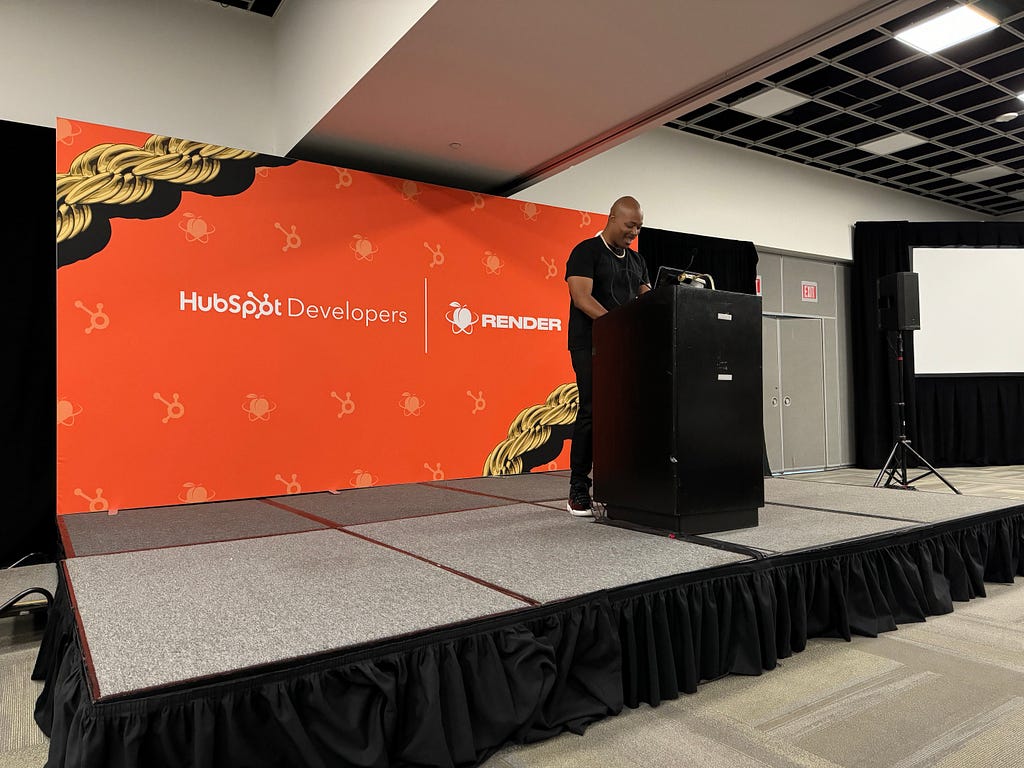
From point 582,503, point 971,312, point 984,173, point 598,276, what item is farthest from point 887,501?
point 984,173

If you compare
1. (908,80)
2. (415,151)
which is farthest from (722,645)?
(908,80)

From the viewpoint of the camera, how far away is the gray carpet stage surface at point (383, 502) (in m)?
3.23

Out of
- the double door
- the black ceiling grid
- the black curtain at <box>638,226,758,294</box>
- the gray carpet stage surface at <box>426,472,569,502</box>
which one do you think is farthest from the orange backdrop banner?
the double door

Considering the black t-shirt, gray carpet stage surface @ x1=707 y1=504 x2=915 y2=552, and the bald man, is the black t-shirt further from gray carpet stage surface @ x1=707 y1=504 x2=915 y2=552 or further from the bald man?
gray carpet stage surface @ x1=707 y1=504 x2=915 y2=552

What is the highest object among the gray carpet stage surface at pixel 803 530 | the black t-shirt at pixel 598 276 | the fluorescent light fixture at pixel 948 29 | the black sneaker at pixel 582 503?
the fluorescent light fixture at pixel 948 29

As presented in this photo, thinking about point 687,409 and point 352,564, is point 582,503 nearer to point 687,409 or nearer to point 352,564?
point 687,409

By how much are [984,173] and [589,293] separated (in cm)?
697

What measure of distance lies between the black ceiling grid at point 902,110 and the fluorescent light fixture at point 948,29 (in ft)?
0.22

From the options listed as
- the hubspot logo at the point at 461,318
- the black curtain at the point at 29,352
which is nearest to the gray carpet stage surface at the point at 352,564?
the black curtain at the point at 29,352

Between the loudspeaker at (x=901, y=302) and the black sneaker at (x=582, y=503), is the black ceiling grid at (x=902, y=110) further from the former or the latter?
the black sneaker at (x=582, y=503)

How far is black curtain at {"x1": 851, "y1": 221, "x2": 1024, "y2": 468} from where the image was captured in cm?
770

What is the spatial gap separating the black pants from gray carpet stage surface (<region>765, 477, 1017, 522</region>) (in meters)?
1.06

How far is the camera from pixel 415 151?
4535mm

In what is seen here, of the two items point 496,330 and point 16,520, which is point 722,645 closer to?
point 496,330
